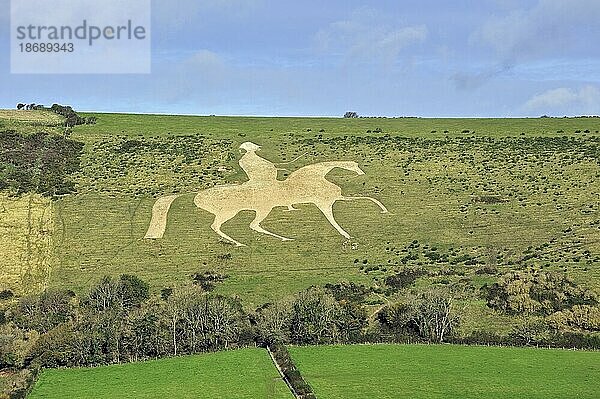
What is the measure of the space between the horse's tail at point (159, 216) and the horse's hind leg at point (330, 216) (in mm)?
13478

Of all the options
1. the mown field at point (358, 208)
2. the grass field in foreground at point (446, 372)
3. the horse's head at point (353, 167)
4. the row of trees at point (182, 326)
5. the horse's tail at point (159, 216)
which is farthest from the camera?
the horse's head at point (353, 167)

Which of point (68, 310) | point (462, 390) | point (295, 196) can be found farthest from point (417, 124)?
point (462, 390)

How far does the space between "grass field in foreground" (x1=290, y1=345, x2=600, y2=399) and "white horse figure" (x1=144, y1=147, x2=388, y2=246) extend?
73.1ft

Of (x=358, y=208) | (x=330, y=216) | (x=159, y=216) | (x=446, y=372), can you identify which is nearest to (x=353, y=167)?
(x=358, y=208)

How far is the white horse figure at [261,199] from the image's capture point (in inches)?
2813

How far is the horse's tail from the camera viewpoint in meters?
70.1

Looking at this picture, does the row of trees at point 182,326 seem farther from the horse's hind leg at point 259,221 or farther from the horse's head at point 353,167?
the horse's head at point 353,167

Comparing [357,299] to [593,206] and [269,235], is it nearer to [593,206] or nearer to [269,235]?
[269,235]

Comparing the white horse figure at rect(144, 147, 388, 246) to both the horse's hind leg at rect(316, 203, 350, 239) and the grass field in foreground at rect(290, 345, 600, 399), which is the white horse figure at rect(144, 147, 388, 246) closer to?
the horse's hind leg at rect(316, 203, 350, 239)

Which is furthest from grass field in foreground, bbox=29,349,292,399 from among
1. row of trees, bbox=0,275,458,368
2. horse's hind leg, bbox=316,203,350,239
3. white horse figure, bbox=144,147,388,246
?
white horse figure, bbox=144,147,388,246

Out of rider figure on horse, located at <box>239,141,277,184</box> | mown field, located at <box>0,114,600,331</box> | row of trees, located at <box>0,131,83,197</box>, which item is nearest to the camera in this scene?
mown field, located at <box>0,114,600,331</box>

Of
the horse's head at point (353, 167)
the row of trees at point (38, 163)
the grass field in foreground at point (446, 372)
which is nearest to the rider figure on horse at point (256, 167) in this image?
the horse's head at point (353, 167)

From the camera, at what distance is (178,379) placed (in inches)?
1684

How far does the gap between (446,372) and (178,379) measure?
13.6 metres
